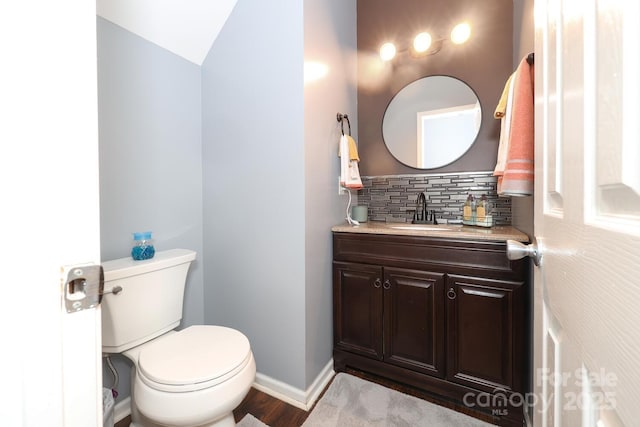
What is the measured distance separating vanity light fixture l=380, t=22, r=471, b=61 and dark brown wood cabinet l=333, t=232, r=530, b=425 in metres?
1.44

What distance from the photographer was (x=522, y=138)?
1069 millimetres

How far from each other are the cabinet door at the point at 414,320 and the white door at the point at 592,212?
83 cm

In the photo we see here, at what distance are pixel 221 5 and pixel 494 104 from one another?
6.22ft

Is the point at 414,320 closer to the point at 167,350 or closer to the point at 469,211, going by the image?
the point at 469,211

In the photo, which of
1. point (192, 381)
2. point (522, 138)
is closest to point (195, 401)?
point (192, 381)

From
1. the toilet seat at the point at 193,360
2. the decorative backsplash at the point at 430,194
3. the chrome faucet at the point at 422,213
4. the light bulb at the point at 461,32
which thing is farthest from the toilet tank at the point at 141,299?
the light bulb at the point at 461,32

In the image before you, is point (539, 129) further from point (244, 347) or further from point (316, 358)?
point (316, 358)

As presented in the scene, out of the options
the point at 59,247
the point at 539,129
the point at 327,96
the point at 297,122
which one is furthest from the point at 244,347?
the point at 327,96

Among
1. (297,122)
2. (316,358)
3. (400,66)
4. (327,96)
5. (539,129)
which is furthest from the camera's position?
(400,66)

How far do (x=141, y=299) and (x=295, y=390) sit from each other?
3.11 ft

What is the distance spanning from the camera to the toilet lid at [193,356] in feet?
3.00

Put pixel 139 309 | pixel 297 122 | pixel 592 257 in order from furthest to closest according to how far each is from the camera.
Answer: pixel 297 122, pixel 139 309, pixel 592 257

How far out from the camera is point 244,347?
108 centimetres

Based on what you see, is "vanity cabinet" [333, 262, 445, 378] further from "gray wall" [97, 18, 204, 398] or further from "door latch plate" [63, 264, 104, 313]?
"door latch plate" [63, 264, 104, 313]
